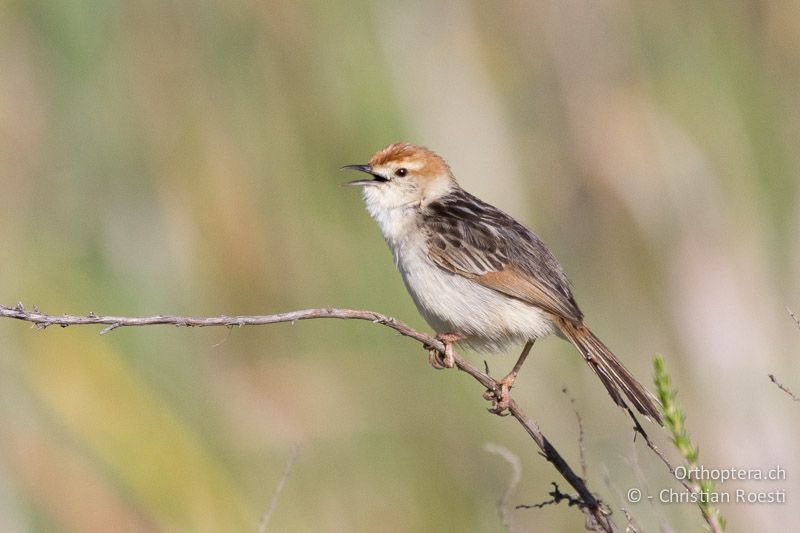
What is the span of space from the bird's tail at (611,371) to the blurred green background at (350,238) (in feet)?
2.80

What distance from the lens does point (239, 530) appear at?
498cm

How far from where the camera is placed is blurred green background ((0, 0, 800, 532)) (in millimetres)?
5121

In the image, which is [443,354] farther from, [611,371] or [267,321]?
[267,321]

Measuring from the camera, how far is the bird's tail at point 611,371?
3.77 meters

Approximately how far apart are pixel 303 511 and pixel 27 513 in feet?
4.38

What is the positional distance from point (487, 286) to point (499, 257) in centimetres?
14

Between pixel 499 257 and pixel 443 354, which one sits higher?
pixel 499 257

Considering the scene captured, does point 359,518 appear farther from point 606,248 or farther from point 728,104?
point 728,104

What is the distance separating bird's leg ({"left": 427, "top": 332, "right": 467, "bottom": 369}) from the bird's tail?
0.41 metres

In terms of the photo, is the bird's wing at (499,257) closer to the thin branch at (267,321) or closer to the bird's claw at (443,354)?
the bird's claw at (443,354)

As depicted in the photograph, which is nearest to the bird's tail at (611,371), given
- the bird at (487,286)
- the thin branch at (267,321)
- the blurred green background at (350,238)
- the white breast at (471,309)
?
the bird at (487,286)

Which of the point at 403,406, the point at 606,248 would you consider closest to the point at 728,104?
the point at 606,248

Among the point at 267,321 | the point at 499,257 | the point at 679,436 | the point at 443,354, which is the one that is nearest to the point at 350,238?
the point at 499,257

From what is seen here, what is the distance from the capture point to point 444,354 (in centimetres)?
369
